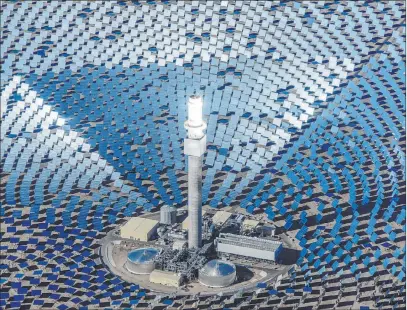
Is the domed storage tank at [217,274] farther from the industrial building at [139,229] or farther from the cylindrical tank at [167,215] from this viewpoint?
the cylindrical tank at [167,215]

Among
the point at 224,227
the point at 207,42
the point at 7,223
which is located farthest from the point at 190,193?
the point at 207,42

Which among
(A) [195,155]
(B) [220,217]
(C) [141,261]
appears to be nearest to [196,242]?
(C) [141,261]

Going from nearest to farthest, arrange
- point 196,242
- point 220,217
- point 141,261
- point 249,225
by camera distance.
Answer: point 141,261, point 196,242, point 249,225, point 220,217

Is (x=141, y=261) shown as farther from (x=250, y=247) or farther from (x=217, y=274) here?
(x=250, y=247)

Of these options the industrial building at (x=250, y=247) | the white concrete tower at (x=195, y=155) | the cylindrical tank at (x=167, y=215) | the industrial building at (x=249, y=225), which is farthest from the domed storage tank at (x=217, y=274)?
the cylindrical tank at (x=167, y=215)

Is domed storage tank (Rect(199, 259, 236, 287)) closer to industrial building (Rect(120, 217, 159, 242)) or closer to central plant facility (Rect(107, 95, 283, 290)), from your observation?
central plant facility (Rect(107, 95, 283, 290))

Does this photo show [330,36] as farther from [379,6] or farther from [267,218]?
[267,218]
